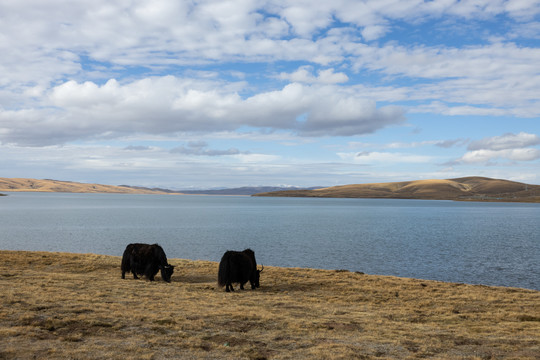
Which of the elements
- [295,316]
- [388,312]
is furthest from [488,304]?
[295,316]

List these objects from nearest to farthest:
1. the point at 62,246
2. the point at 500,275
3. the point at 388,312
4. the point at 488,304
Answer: the point at 388,312, the point at 488,304, the point at 500,275, the point at 62,246

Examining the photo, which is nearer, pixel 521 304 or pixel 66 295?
pixel 66 295

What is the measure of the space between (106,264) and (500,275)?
2908 cm

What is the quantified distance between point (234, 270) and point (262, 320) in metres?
7.14

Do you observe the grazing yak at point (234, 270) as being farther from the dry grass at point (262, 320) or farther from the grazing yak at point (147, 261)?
the grazing yak at point (147, 261)

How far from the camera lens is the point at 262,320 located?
13172 millimetres

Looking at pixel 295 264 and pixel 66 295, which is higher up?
pixel 66 295

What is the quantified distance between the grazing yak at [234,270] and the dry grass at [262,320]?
1.92ft

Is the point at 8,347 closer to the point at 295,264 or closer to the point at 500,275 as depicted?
the point at 295,264

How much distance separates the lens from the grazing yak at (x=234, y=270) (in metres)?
20.0

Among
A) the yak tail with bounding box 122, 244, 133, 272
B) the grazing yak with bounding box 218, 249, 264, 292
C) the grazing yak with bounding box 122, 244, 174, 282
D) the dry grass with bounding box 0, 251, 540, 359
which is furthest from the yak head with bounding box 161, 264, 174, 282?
the grazing yak with bounding box 218, 249, 264, 292

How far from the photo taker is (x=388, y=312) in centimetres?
1550

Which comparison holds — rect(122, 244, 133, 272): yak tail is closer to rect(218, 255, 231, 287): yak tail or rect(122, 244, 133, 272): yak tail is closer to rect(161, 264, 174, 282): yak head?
rect(161, 264, 174, 282): yak head

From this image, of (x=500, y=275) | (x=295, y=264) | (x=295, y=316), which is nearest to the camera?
(x=295, y=316)
